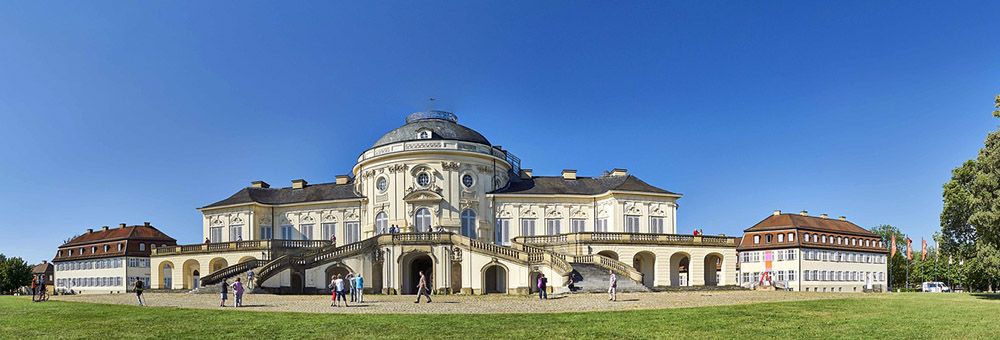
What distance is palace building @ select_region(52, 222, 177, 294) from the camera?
7131 cm

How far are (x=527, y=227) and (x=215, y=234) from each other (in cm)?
2565

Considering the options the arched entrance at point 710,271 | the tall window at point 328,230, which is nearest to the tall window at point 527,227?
the arched entrance at point 710,271

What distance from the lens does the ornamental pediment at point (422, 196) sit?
5100 centimetres

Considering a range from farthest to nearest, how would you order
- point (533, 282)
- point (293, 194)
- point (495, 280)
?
point (293, 194) → point (495, 280) → point (533, 282)

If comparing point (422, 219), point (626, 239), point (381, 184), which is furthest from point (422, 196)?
point (626, 239)

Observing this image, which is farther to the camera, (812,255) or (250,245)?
(812,255)

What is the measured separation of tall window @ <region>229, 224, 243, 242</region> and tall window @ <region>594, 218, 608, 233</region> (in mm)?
27968

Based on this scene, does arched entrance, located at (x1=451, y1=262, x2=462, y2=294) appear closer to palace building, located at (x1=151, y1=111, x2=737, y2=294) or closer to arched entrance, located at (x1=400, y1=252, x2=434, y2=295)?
palace building, located at (x1=151, y1=111, x2=737, y2=294)

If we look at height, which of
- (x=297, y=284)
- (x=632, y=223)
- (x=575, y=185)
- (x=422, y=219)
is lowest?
(x=297, y=284)

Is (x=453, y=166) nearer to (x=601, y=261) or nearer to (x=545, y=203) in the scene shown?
(x=545, y=203)

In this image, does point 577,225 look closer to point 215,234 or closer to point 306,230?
point 306,230

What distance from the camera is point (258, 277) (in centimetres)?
3997

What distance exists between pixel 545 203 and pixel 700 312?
32150 millimetres

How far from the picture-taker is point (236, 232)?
190ft
